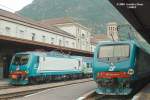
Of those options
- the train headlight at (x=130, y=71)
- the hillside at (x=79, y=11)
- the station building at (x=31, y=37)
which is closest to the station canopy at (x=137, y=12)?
the train headlight at (x=130, y=71)

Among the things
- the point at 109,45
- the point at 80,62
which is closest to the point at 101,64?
the point at 109,45

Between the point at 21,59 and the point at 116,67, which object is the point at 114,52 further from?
the point at 21,59

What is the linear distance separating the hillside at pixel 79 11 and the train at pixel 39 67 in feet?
433

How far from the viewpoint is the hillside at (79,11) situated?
175m

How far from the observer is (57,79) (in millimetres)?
36562

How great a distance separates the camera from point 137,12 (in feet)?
74.2

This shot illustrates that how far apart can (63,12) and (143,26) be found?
501 ft

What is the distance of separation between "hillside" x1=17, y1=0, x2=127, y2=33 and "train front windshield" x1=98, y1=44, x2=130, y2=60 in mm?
150288

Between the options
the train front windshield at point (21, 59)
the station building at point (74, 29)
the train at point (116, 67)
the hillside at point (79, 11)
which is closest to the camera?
the train at point (116, 67)

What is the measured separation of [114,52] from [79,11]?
170m

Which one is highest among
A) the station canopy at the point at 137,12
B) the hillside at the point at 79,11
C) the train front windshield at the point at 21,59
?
the hillside at the point at 79,11

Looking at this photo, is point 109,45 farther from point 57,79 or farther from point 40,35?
point 40,35

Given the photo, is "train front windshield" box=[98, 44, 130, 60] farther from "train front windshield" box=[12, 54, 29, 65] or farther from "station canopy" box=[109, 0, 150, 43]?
"train front windshield" box=[12, 54, 29, 65]

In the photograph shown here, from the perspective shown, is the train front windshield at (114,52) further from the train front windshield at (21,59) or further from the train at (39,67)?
the train front windshield at (21,59)
